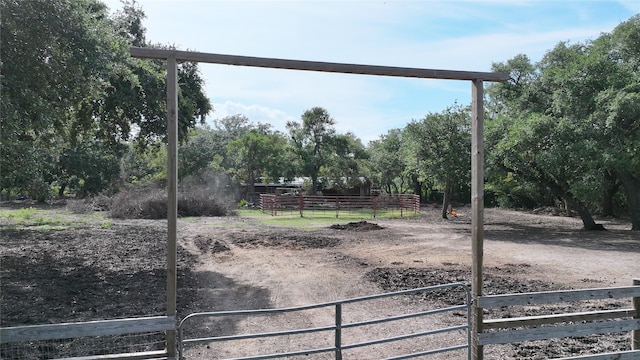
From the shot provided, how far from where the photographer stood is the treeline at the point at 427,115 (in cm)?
765

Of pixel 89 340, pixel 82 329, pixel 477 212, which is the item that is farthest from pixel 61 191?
pixel 477 212

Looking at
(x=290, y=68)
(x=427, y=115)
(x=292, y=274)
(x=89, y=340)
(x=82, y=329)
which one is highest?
(x=427, y=115)

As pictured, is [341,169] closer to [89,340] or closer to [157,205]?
[157,205]

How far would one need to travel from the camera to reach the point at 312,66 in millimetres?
3457

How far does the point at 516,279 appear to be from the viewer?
9.02 metres

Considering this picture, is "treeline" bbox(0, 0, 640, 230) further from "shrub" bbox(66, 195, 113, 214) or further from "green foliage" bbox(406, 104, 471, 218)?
"shrub" bbox(66, 195, 113, 214)

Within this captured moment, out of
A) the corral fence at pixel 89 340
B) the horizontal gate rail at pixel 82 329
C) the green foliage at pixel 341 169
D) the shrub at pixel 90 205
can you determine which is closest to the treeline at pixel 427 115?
the corral fence at pixel 89 340

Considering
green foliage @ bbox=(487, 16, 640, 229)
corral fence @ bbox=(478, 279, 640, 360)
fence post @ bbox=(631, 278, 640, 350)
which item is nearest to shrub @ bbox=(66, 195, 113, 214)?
green foliage @ bbox=(487, 16, 640, 229)

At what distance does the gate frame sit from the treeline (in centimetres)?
503

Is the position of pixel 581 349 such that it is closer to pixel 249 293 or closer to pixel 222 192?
pixel 249 293

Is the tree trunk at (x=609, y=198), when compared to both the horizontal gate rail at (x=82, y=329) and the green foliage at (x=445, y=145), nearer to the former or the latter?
the green foliage at (x=445, y=145)

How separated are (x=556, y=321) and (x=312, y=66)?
3.10 meters

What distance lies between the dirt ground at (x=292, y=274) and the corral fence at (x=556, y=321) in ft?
3.51

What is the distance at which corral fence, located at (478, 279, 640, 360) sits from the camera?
148 inches
